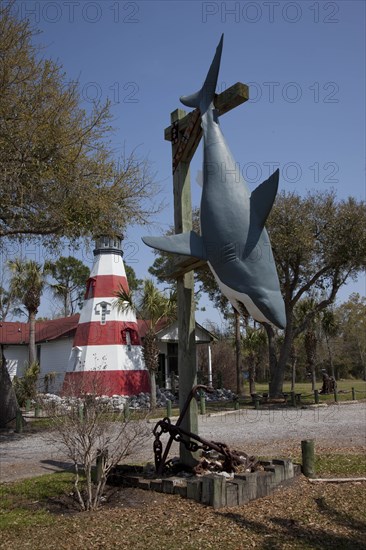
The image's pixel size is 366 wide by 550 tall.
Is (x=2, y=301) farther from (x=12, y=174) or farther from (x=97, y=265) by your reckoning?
(x=12, y=174)

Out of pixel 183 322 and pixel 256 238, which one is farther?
pixel 183 322

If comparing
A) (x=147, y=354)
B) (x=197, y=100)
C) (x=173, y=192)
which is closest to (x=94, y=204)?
(x=173, y=192)

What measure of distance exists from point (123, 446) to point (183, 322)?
70.5 inches

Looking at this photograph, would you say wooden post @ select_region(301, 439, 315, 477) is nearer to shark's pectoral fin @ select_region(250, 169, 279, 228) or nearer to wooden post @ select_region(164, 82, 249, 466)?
wooden post @ select_region(164, 82, 249, 466)

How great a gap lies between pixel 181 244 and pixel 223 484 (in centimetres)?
271

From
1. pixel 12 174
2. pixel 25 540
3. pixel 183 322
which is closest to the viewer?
pixel 25 540

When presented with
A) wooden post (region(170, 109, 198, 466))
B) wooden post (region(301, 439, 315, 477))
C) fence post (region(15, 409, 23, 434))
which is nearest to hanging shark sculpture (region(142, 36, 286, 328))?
wooden post (region(170, 109, 198, 466))

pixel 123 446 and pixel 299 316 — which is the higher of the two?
pixel 299 316

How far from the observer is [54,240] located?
517 inches

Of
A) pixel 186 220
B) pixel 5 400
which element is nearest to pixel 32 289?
pixel 5 400

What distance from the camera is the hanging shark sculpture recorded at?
5258 millimetres

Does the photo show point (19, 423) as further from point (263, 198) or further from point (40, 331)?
point (40, 331)

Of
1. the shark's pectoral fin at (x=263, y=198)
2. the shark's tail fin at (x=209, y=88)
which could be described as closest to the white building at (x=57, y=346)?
the shark's tail fin at (x=209, y=88)

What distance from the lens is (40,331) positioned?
33000 millimetres
